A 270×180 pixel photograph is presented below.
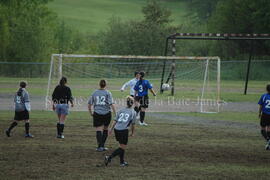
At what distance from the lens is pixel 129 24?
65.8 meters

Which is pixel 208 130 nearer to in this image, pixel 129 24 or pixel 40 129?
pixel 40 129

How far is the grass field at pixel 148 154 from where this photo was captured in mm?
10852

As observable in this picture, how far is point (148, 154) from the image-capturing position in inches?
521

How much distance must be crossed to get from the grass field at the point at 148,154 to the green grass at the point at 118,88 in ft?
45.2

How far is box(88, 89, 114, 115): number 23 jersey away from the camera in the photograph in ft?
45.0

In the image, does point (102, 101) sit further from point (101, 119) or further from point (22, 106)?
point (22, 106)

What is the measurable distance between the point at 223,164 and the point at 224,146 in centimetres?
275

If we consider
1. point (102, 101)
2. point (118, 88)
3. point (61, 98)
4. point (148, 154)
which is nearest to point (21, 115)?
point (61, 98)

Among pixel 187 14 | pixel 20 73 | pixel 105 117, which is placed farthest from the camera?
pixel 187 14

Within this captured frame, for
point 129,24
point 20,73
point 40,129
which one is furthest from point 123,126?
point 129,24

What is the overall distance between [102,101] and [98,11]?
110 metres

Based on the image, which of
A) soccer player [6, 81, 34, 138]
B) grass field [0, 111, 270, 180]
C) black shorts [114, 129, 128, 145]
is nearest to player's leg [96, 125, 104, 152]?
grass field [0, 111, 270, 180]

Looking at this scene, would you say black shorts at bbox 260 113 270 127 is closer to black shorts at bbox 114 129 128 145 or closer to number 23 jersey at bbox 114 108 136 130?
number 23 jersey at bbox 114 108 136 130

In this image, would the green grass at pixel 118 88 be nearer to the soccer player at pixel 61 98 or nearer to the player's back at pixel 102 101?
the soccer player at pixel 61 98
